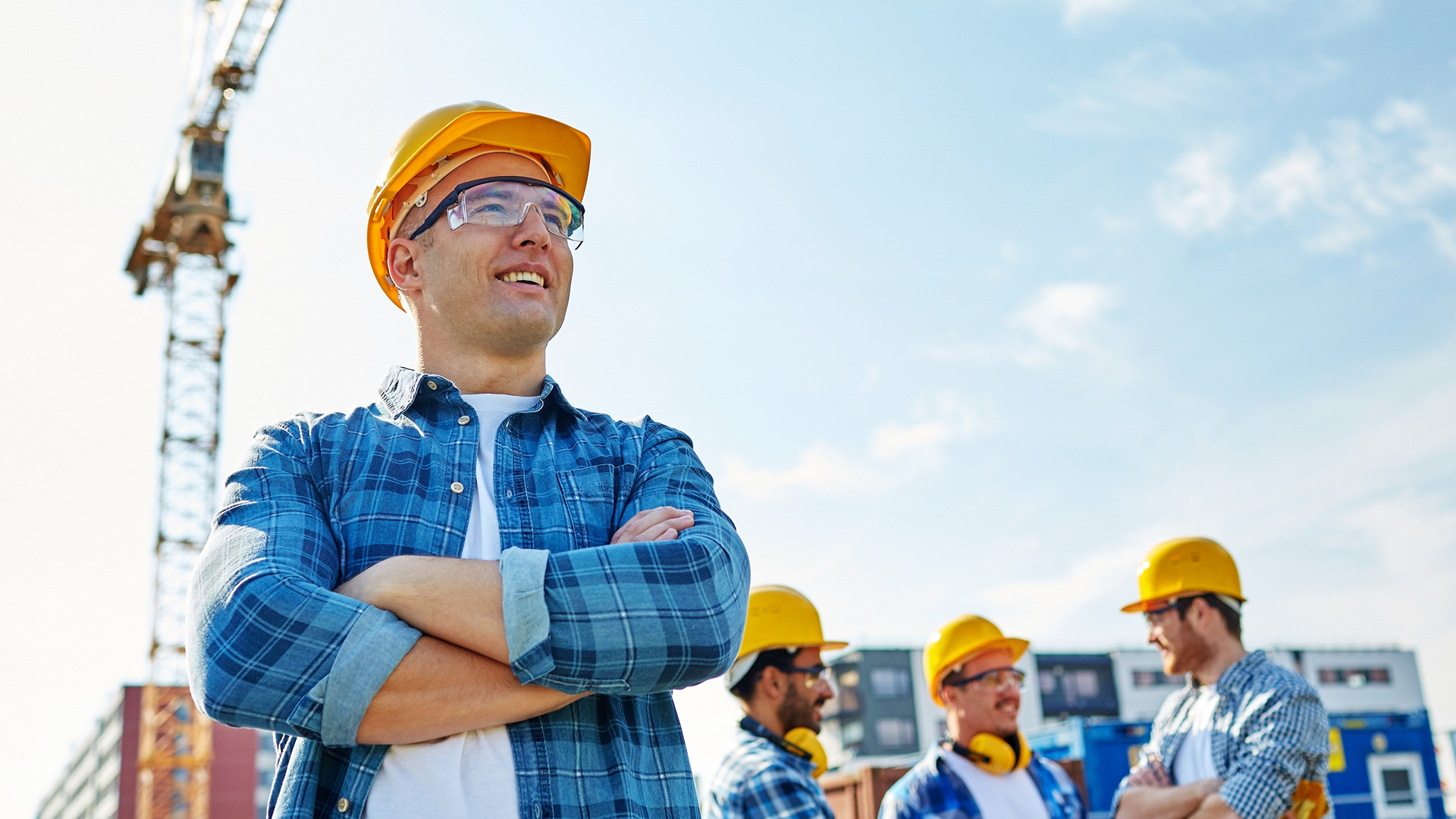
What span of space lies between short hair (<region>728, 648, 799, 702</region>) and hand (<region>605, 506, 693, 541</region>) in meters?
4.01

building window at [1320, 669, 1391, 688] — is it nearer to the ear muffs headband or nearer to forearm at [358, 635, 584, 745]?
the ear muffs headband

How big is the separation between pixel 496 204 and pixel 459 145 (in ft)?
0.57

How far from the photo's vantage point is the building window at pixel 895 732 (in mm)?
68875

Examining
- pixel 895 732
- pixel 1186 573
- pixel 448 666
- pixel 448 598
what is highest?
pixel 895 732

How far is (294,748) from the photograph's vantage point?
82.9 inches

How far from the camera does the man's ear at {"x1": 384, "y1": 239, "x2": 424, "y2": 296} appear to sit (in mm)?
2717

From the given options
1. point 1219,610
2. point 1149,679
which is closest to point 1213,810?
point 1219,610

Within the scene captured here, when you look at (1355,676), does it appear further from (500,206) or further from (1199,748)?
(500,206)

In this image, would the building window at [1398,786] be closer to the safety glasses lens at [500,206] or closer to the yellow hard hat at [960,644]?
the yellow hard hat at [960,644]

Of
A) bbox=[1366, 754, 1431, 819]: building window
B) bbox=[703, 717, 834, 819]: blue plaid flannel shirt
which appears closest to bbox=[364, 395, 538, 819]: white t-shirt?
bbox=[703, 717, 834, 819]: blue plaid flannel shirt

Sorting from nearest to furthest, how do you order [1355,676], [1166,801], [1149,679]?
[1166,801] → [1355,676] → [1149,679]

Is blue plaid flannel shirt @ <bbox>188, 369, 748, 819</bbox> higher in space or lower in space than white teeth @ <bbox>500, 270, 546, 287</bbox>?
lower

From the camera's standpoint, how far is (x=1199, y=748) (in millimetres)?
5754

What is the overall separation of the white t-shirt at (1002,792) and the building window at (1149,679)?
69.7 meters
